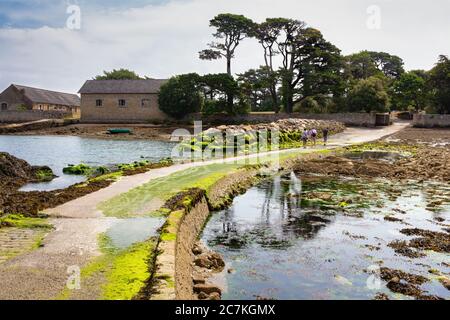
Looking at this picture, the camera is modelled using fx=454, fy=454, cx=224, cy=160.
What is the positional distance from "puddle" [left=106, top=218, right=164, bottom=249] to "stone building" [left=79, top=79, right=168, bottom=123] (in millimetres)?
60784

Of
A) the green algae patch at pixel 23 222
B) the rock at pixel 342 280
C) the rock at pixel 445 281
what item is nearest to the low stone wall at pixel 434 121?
the rock at pixel 445 281

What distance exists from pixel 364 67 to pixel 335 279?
86765mm

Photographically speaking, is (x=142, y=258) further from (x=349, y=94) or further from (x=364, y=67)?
(x=364, y=67)

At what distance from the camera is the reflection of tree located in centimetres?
1230

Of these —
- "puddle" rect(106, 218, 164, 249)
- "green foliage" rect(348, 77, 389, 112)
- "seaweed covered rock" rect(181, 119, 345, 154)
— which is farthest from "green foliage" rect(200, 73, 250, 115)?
"puddle" rect(106, 218, 164, 249)

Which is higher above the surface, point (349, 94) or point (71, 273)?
point (349, 94)

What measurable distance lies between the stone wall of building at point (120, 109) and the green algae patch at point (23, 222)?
60.6 m

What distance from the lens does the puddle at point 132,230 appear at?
9930mm

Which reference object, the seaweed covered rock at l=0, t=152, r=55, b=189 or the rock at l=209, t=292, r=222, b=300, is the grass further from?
the rock at l=209, t=292, r=222, b=300

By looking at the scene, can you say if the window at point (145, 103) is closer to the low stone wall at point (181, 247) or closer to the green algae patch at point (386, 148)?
the green algae patch at point (386, 148)

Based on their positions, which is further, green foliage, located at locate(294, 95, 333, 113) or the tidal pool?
green foliage, located at locate(294, 95, 333, 113)

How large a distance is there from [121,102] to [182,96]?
12.8 m
